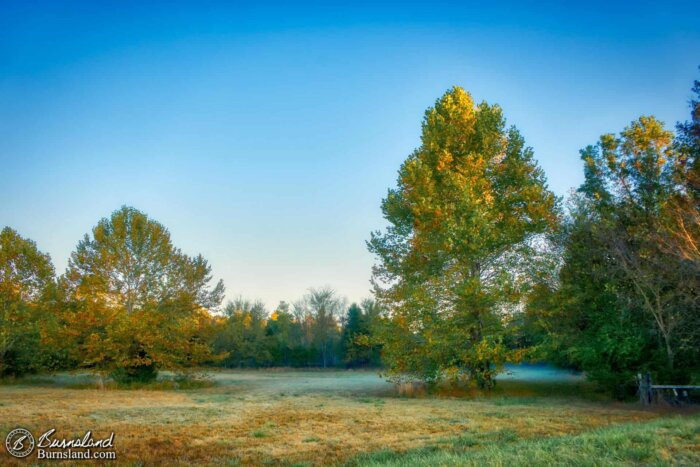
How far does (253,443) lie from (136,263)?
22979 mm

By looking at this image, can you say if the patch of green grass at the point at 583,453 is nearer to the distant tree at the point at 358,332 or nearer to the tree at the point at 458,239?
the tree at the point at 458,239

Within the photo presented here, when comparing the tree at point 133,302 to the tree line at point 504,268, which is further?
the tree at point 133,302

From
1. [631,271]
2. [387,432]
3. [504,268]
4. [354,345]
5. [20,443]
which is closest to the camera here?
[20,443]

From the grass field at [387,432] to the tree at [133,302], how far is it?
411 inches

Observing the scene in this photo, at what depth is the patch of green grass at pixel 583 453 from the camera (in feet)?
22.1

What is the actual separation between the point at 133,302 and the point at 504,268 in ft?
75.3

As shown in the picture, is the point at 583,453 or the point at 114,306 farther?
the point at 114,306

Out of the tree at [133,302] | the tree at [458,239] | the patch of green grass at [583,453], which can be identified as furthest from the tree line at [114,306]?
the patch of green grass at [583,453]

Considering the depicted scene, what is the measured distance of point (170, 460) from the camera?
8.27m

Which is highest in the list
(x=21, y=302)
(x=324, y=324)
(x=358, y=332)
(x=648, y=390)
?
(x=21, y=302)

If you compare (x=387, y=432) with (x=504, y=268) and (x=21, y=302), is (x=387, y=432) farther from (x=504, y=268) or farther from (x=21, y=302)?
(x=21, y=302)

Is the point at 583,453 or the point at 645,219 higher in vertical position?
the point at 645,219

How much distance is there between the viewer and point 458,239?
20641 millimetres

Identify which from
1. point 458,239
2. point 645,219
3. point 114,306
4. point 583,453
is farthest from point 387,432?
point 114,306
